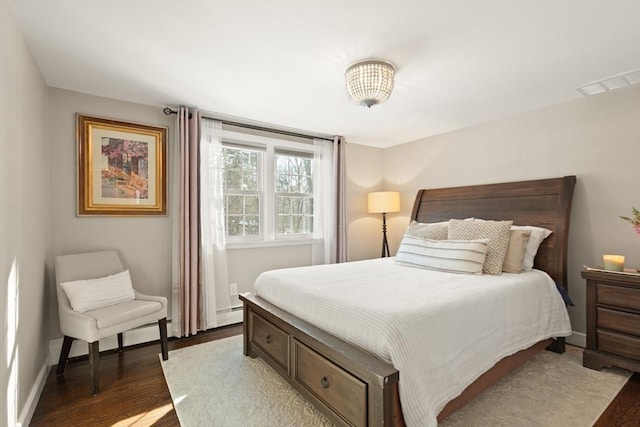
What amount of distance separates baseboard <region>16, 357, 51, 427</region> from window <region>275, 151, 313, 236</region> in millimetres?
2482

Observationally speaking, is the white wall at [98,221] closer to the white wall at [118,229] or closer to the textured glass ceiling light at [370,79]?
the white wall at [118,229]

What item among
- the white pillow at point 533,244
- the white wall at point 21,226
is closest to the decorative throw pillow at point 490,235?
the white pillow at point 533,244

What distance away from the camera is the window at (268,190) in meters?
3.71

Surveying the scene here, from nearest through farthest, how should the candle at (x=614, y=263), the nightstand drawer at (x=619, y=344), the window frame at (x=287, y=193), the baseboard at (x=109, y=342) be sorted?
the nightstand drawer at (x=619, y=344) → the candle at (x=614, y=263) → the baseboard at (x=109, y=342) → the window frame at (x=287, y=193)

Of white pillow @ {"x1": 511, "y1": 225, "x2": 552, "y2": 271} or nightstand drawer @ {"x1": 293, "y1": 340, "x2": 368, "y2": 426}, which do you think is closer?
nightstand drawer @ {"x1": 293, "y1": 340, "x2": 368, "y2": 426}

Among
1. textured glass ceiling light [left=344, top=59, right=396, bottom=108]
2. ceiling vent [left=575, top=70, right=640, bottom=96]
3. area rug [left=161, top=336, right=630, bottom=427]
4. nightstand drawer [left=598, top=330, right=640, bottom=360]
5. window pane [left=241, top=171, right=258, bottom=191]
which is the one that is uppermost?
ceiling vent [left=575, top=70, right=640, bottom=96]

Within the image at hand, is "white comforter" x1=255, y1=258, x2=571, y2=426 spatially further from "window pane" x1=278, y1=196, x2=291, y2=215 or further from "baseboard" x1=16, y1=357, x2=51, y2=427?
"baseboard" x1=16, y1=357, x2=51, y2=427

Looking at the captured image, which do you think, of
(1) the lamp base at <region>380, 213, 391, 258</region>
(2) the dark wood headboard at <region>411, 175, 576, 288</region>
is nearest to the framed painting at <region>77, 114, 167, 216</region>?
(1) the lamp base at <region>380, 213, 391, 258</region>

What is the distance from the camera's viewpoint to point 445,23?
5.88 ft

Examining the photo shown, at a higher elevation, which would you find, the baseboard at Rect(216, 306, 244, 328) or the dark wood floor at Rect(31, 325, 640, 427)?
the baseboard at Rect(216, 306, 244, 328)

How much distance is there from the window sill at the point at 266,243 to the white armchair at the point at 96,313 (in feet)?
3.62

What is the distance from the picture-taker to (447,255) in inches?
109

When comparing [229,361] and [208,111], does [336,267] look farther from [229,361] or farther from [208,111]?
[208,111]

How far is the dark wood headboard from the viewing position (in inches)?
112
